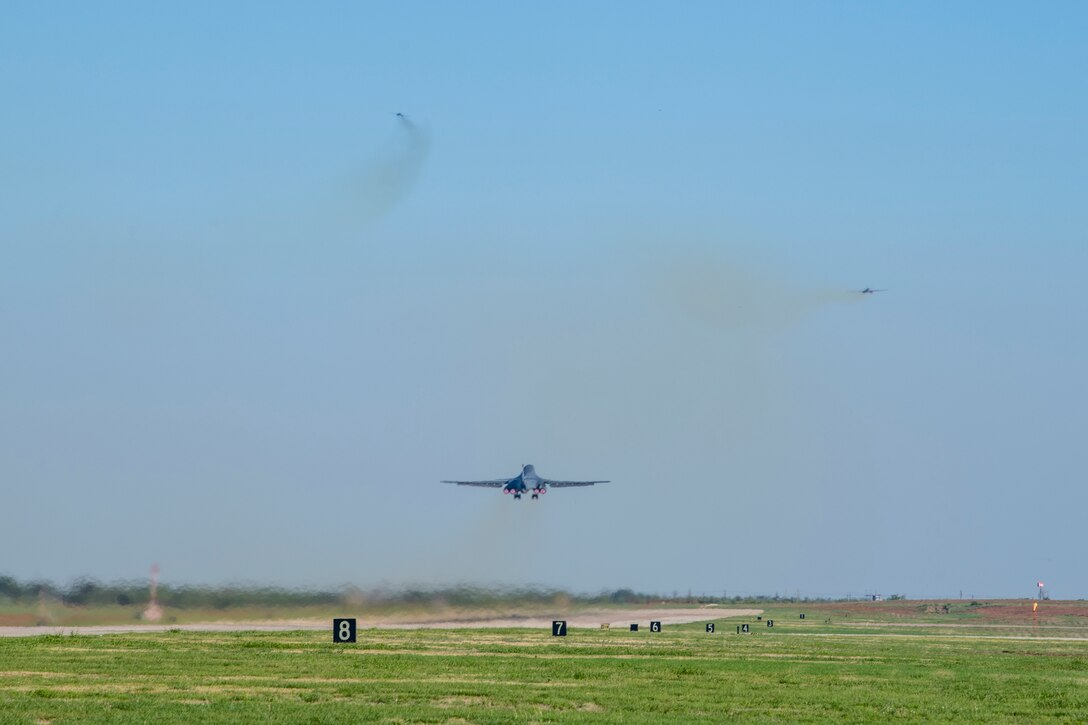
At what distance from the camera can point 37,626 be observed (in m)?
71.9

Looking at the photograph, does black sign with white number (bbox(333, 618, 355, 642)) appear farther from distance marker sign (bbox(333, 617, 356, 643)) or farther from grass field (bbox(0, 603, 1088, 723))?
grass field (bbox(0, 603, 1088, 723))

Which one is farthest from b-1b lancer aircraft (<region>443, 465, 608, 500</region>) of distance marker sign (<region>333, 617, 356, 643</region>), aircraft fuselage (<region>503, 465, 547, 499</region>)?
distance marker sign (<region>333, 617, 356, 643</region>)

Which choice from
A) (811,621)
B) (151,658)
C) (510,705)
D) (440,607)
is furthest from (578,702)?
(811,621)

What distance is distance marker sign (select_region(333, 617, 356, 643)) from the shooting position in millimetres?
60219

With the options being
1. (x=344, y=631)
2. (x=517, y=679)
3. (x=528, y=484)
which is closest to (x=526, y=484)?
(x=528, y=484)

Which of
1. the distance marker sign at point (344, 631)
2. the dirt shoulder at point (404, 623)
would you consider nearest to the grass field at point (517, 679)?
the distance marker sign at point (344, 631)

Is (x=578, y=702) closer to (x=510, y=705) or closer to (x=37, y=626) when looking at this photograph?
(x=510, y=705)

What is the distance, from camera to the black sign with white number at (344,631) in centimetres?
6022

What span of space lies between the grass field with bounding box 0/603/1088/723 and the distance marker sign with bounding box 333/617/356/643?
0.58 metres

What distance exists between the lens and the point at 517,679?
44.2 meters

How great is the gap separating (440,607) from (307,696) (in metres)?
51.3

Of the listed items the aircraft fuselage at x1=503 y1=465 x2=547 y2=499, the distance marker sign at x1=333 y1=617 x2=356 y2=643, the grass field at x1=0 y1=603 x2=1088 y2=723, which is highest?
the aircraft fuselage at x1=503 y1=465 x2=547 y2=499

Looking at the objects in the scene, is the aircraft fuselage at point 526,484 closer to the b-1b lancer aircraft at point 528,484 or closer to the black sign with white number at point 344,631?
the b-1b lancer aircraft at point 528,484

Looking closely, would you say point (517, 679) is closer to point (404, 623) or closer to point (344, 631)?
point (344, 631)
